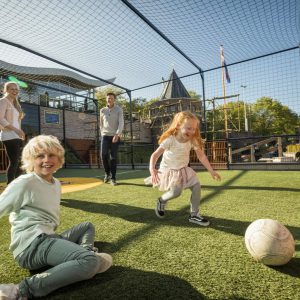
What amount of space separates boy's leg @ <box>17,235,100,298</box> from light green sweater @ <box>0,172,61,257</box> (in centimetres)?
8

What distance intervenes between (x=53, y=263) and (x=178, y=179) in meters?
1.74

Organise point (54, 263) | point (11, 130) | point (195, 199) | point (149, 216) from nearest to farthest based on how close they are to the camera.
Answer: point (54, 263)
point (195, 199)
point (149, 216)
point (11, 130)

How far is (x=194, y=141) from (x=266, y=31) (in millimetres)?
5128

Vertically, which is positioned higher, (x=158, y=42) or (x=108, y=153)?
(x=158, y=42)

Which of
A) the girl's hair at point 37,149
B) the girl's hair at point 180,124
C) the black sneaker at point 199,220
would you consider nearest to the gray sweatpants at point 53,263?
the girl's hair at point 37,149

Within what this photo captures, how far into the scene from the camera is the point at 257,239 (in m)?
1.74

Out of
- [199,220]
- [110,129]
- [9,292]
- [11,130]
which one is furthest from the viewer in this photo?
[110,129]

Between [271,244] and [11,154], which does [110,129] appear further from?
[271,244]

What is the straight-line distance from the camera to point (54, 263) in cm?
156

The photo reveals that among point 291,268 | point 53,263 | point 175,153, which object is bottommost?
point 291,268

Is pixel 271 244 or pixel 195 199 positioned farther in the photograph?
pixel 195 199

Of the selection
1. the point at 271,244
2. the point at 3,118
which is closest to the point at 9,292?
the point at 271,244

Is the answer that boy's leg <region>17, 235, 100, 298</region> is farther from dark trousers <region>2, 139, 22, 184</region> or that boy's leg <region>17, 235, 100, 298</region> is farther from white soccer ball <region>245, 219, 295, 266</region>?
dark trousers <region>2, 139, 22, 184</region>

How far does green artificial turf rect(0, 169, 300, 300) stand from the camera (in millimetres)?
1401
